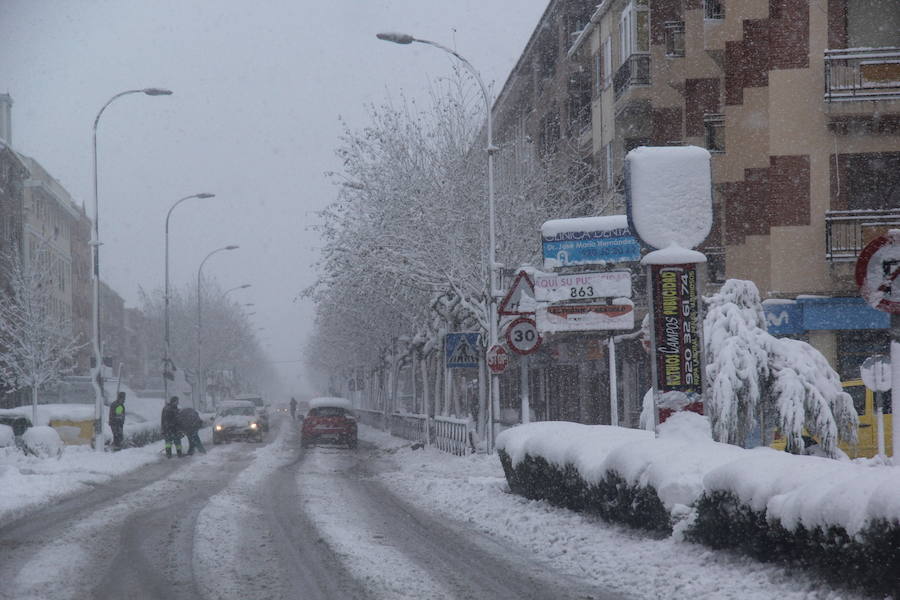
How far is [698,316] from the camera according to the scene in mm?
12172

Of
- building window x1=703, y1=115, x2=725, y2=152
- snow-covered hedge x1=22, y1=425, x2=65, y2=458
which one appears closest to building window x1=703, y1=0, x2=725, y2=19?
building window x1=703, y1=115, x2=725, y2=152

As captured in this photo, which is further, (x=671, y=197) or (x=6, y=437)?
(x=6, y=437)

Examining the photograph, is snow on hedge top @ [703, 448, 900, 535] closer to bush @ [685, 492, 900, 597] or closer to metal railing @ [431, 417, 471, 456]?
bush @ [685, 492, 900, 597]

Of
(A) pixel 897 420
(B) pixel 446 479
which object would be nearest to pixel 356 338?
(B) pixel 446 479

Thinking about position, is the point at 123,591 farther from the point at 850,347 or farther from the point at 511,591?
the point at 850,347

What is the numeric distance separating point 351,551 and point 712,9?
24.3m

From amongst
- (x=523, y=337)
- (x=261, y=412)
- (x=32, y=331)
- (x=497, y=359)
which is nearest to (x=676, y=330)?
(x=523, y=337)

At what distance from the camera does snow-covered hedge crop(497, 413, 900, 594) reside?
6.70 metres

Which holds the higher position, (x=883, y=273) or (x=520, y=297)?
(x=520, y=297)

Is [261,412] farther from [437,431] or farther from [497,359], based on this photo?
[497,359]

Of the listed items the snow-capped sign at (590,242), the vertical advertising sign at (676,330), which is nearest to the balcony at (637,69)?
the snow-capped sign at (590,242)

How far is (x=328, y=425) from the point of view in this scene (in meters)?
35.5

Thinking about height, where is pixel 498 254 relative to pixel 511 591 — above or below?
above

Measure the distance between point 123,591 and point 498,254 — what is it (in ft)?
79.6
